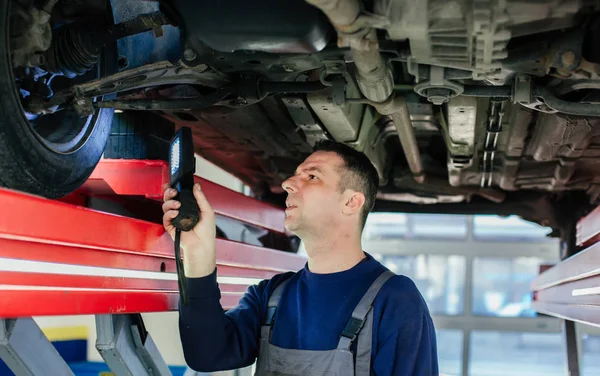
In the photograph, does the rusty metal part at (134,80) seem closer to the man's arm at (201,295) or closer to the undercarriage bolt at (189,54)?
the undercarriage bolt at (189,54)

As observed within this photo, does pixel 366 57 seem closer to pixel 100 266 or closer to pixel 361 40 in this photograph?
pixel 361 40

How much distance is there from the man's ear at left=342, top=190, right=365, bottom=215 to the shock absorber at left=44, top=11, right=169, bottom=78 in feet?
2.44

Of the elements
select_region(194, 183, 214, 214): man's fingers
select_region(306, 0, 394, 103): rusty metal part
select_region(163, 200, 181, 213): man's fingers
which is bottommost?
select_region(163, 200, 181, 213): man's fingers

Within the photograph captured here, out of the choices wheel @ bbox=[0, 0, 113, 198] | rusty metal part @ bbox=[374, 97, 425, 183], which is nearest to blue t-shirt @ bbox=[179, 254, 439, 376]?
wheel @ bbox=[0, 0, 113, 198]

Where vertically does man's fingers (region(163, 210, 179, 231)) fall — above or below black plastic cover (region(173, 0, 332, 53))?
below

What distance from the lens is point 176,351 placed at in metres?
6.10

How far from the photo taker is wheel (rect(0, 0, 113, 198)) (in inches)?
64.2

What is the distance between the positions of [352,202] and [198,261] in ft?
1.69

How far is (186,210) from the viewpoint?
1.83m

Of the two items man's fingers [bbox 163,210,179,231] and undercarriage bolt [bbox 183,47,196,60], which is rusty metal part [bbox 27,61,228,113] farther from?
man's fingers [bbox 163,210,179,231]

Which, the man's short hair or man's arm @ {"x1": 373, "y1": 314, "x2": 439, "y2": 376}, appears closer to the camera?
man's arm @ {"x1": 373, "y1": 314, "x2": 439, "y2": 376}

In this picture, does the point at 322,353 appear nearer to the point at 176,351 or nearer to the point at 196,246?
the point at 196,246

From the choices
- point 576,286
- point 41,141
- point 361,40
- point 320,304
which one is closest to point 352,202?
point 320,304

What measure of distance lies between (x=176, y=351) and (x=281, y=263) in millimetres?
2796
